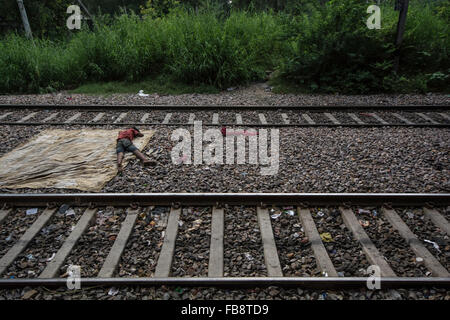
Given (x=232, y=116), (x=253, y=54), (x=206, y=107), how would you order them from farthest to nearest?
1. (x=253, y=54)
2. (x=206, y=107)
3. (x=232, y=116)

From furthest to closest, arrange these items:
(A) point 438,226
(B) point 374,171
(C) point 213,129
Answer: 1. (C) point 213,129
2. (B) point 374,171
3. (A) point 438,226

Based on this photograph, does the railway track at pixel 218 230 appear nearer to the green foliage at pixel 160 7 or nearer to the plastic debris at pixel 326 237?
the plastic debris at pixel 326 237

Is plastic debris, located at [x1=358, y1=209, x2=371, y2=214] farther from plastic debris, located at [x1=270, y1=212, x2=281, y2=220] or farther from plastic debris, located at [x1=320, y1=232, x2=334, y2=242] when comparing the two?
plastic debris, located at [x1=270, y1=212, x2=281, y2=220]

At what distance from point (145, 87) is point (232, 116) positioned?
396 cm

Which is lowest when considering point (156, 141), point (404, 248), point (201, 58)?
point (404, 248)

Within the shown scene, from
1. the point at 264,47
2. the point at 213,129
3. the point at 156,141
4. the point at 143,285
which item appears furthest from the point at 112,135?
the point at 264,47

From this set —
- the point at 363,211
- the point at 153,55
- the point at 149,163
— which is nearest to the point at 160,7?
the point at 153,55

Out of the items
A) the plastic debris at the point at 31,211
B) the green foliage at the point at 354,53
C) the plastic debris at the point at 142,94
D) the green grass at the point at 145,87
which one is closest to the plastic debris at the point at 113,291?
the plastic debris at the point at 31,211

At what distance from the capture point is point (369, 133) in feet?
19.1

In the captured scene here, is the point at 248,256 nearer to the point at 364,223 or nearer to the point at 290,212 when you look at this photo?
the point at 290,212

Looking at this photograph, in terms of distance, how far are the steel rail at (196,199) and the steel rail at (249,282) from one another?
120 centimetres

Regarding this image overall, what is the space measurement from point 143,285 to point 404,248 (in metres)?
2.66

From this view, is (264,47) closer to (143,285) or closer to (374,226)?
(374,226)

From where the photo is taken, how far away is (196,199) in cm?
372
